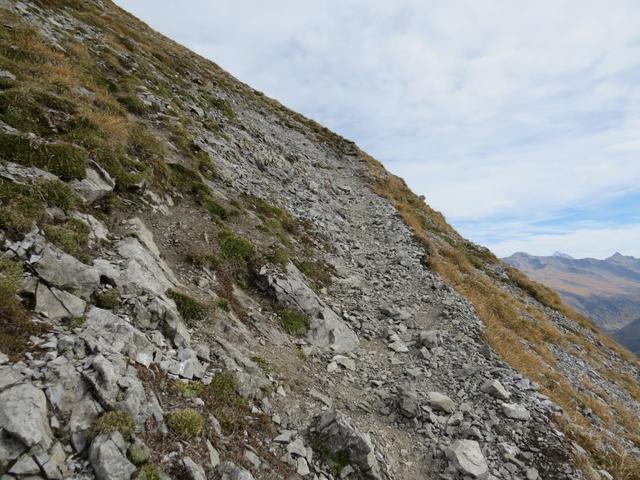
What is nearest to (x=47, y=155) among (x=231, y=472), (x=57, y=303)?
(x=57, y=303)

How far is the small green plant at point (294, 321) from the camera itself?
14.8 metres

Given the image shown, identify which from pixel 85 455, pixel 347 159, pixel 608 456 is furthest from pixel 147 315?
pixel 347 159

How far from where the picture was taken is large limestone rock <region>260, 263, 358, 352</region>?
49.8ft


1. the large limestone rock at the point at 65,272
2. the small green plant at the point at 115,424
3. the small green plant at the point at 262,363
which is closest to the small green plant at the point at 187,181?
the large limestone rock at the point at 65,272

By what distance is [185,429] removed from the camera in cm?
780

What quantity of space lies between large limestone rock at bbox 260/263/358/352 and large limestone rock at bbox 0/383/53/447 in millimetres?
9574

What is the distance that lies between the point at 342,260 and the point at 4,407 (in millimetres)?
17970

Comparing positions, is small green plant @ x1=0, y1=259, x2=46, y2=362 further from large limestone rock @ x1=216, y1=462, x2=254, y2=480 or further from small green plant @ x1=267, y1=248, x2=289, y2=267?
A: small green plant @ x1=267, y1=248, x2=289, y2=267

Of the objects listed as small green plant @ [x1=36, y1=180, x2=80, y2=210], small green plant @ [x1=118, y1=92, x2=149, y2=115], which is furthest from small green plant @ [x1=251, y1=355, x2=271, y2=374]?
small green plant @ [x1=118, y1=92, x2=149, y2=115]

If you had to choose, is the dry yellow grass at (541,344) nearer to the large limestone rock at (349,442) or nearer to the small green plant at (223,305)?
the large limestone rock at (349,442)

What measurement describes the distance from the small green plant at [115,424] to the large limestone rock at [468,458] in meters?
8.81

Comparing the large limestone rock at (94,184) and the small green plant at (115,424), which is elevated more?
the large limestone rock at (94,184)

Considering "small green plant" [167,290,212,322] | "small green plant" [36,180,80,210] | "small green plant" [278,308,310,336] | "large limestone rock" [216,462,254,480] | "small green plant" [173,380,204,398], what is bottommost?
"large limestone rock" [216,462,254,480]

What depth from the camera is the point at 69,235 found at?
10508mm
